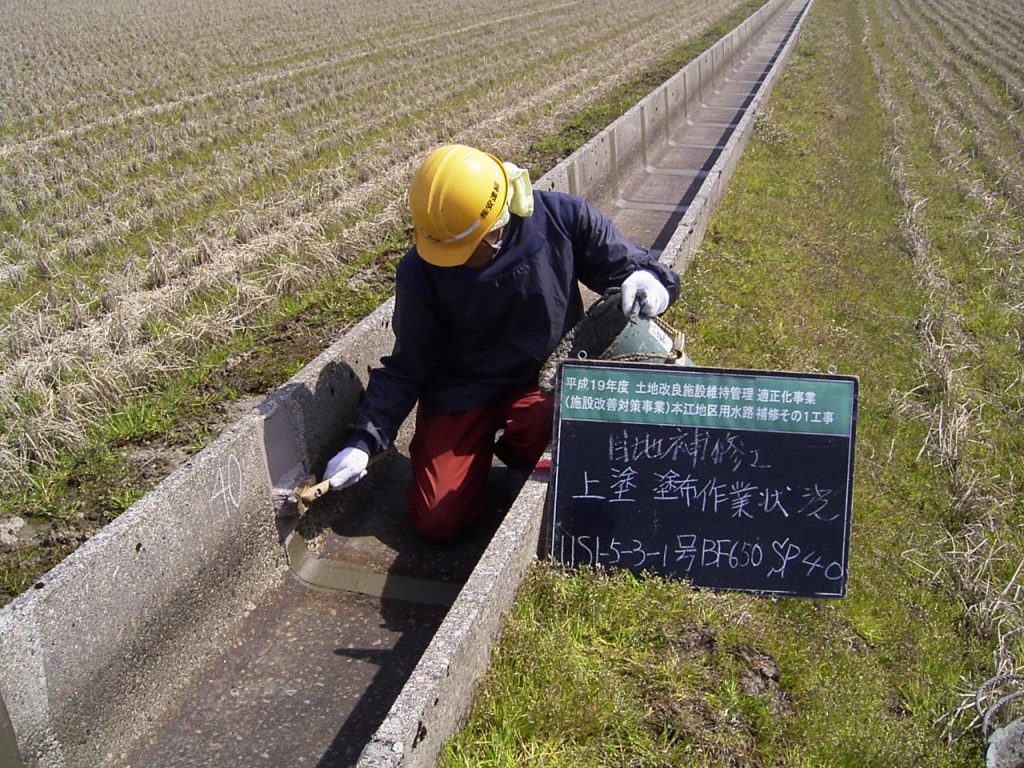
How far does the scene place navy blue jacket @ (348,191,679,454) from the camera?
12.8 feet

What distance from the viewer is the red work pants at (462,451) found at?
4.06 m

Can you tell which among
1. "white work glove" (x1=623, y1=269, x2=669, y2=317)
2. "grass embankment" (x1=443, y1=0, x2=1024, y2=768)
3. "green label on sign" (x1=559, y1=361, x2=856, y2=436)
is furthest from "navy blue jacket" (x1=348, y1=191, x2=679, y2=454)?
"grass embankment" (x1=443, y1=0, x2=1024, y2=768)

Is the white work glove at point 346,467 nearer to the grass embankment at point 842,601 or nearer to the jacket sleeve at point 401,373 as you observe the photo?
the jacket sleeve at point 401,373

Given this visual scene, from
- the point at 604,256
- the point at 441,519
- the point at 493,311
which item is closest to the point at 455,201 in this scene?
the point at 493,311

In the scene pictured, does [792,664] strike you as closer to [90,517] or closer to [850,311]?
[90,517]

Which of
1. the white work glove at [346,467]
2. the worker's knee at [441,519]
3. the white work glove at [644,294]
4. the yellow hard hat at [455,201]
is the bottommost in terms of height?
the worker's knee at [441,519]

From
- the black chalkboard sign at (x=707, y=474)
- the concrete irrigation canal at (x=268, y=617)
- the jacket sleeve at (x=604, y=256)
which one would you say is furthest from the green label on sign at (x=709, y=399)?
the jacket sleeve at (x=604, y=256)

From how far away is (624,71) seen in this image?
53.3 ft

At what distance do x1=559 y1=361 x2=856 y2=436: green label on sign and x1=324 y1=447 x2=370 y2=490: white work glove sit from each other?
0.89 m

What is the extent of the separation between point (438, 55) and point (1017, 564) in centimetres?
1701

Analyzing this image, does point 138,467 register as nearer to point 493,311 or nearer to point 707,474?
point 493,311

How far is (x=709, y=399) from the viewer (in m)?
3.40

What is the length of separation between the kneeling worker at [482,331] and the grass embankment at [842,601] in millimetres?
876

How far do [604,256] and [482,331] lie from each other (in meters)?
0.63
